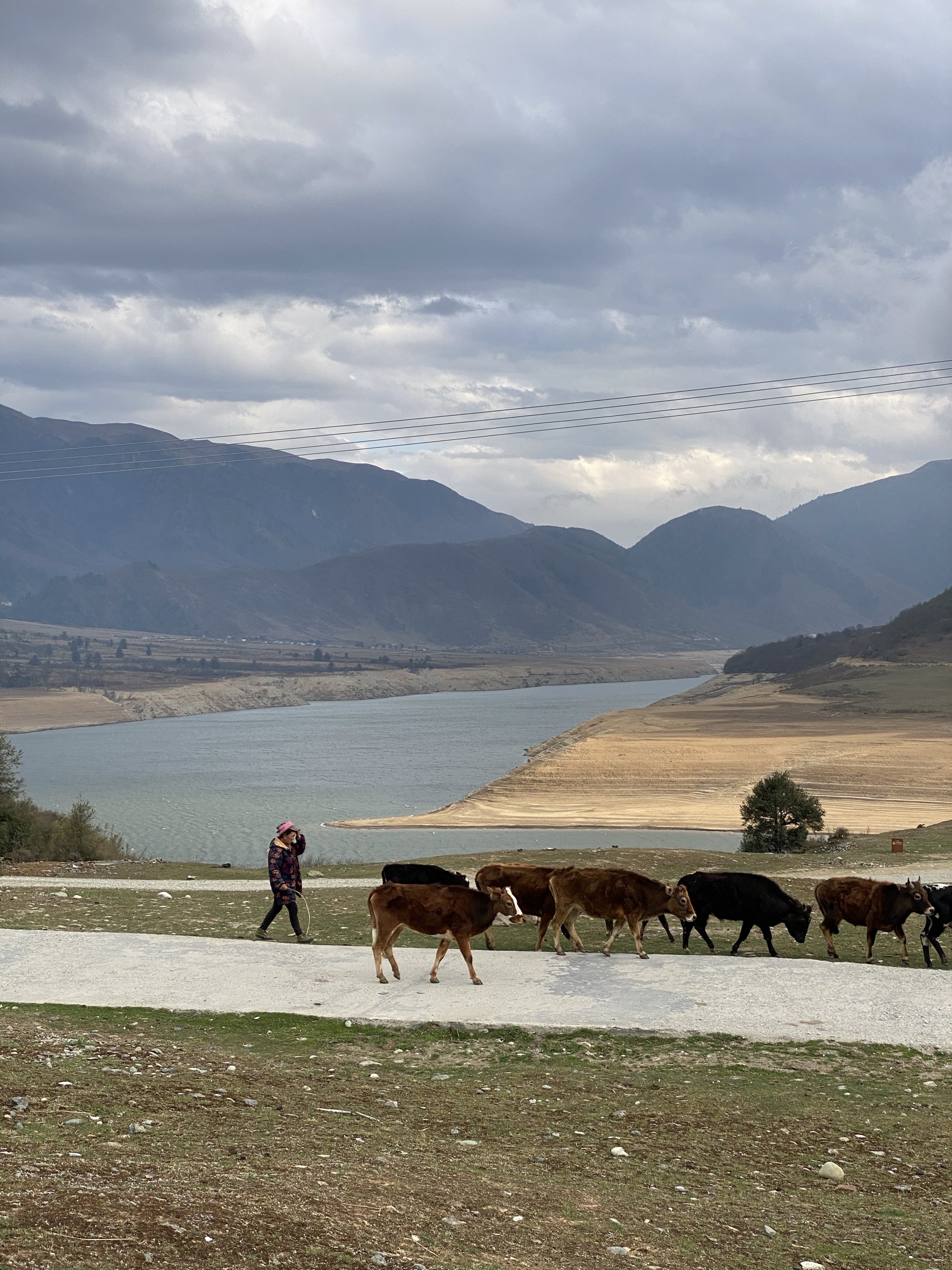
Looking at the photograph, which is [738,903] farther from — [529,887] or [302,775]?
[302,775]

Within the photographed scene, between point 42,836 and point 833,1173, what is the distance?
31106mm

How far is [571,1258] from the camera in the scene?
20.8 feet

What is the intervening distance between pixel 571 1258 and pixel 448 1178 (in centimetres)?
134

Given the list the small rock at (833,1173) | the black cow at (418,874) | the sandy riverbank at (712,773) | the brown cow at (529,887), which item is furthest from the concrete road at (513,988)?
the sandy riverbank at (712,773)

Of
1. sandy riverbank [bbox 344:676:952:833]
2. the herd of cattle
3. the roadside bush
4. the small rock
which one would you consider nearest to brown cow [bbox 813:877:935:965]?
the herd of cattle

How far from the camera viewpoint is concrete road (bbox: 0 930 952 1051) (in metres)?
11.7

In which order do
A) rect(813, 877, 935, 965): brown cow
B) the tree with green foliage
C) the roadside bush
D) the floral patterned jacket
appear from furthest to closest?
the tree with green foliage, the roadside bush, the floral patterned jacket, rect(813, 877, 935, 965): brown cow

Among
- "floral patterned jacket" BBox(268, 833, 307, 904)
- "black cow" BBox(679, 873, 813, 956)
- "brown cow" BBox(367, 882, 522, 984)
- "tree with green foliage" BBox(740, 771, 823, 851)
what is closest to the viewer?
"brown cow" BBox(367, 882, 522, 984)

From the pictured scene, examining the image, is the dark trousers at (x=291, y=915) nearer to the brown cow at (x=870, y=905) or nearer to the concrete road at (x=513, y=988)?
the concrete road at (x=513, y=988)

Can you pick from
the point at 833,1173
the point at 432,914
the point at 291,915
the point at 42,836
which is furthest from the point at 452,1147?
the point at 42,836

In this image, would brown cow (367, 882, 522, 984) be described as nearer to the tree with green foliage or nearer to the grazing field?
the grazing field

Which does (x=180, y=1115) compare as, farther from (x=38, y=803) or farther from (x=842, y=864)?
(x=38, y=803)

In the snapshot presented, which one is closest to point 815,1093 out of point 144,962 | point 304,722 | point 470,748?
point 144,962

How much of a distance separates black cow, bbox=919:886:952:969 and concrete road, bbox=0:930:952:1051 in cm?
72
